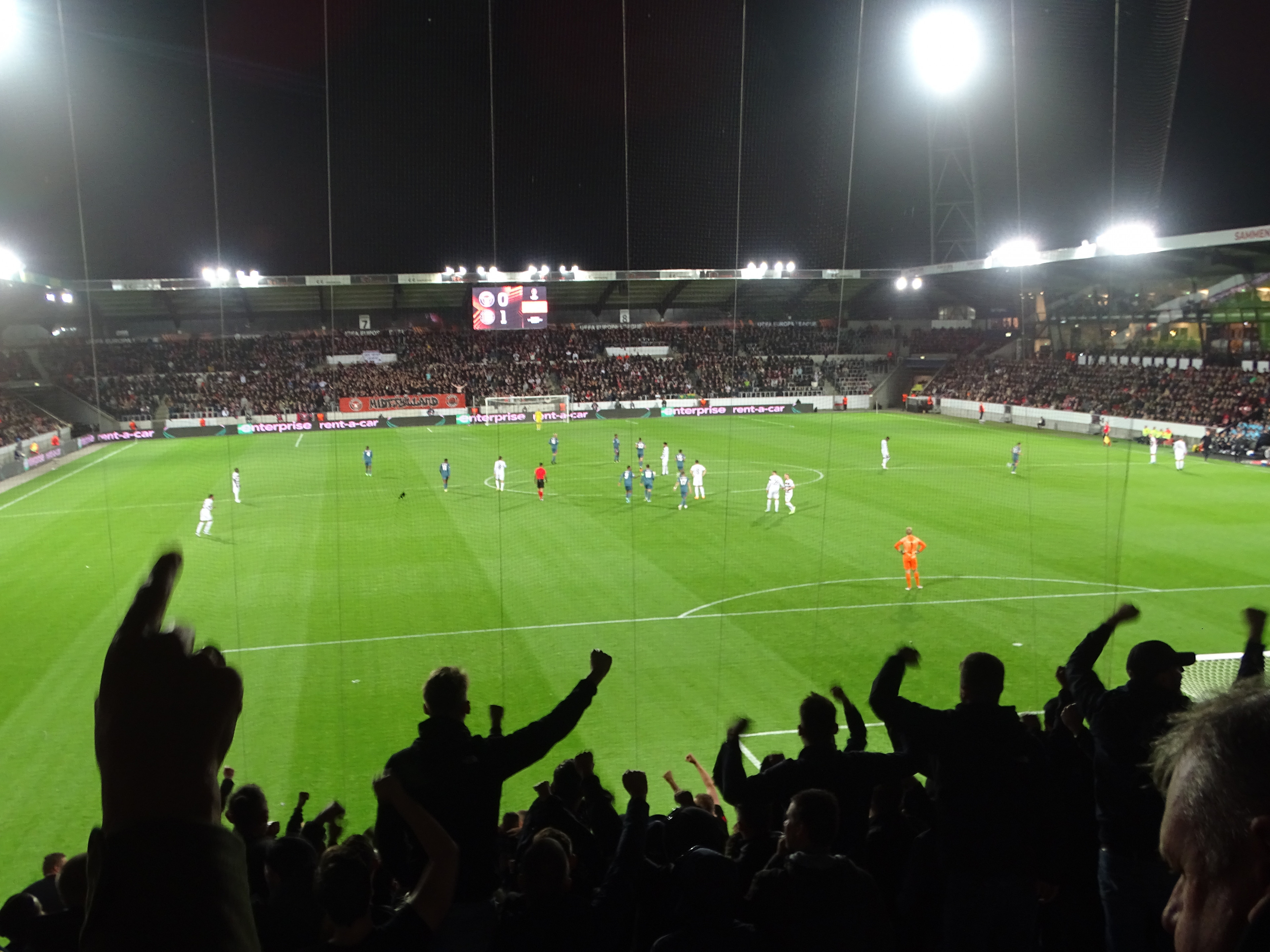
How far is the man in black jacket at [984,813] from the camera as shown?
3.72 metres

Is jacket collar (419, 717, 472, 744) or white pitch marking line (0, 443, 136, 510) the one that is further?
white pitch marking line (0, 443, 136, 510)

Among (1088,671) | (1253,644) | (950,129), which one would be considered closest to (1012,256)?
(950,129)

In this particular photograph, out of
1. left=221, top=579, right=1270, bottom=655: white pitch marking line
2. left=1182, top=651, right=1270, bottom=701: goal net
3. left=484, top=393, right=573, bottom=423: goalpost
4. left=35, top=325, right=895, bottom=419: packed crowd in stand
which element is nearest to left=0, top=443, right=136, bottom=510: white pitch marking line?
left=35, top=325, right=895, bottom=419: packed crowd in stand

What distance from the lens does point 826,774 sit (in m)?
4.10

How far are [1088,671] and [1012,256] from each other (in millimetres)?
46684

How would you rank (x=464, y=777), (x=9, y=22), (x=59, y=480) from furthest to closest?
(x=59, y=480), (x=9, y=22), (x=464, y=777)

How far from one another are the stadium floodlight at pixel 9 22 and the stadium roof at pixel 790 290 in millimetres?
28104

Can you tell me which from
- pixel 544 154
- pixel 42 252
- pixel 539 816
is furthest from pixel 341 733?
pixel 42 252

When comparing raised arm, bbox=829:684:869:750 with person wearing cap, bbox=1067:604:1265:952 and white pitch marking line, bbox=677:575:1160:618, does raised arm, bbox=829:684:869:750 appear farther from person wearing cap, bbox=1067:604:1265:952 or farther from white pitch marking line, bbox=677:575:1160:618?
white pitch marking line, bbox=677:575:1160:618

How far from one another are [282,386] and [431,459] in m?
21.0

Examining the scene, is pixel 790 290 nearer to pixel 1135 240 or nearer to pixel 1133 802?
pixel 1135 240

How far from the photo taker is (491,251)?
54219 mm

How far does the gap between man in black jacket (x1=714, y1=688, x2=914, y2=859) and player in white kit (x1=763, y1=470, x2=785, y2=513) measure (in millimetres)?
21078

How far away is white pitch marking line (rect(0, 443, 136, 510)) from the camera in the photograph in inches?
1105
